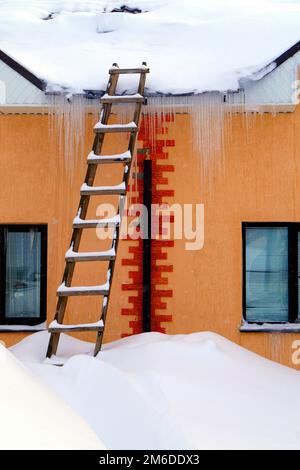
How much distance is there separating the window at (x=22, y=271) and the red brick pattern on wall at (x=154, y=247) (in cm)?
91

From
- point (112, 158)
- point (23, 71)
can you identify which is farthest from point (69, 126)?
point (112, 158)

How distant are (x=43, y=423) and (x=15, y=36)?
4.94 metres

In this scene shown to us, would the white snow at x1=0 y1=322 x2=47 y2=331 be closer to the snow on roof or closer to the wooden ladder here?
the wooden ladder

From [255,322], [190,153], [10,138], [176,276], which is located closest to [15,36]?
[10,138]

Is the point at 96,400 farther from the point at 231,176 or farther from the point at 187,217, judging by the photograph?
the point at 231,176

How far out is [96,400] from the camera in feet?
11.5

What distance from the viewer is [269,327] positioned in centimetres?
569

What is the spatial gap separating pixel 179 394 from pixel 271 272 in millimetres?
2417

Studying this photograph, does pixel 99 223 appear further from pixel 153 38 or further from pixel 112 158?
pixel 153 38

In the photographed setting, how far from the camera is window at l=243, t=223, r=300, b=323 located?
5.79 metres

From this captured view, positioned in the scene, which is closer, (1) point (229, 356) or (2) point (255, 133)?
(1) point (229, 356)
